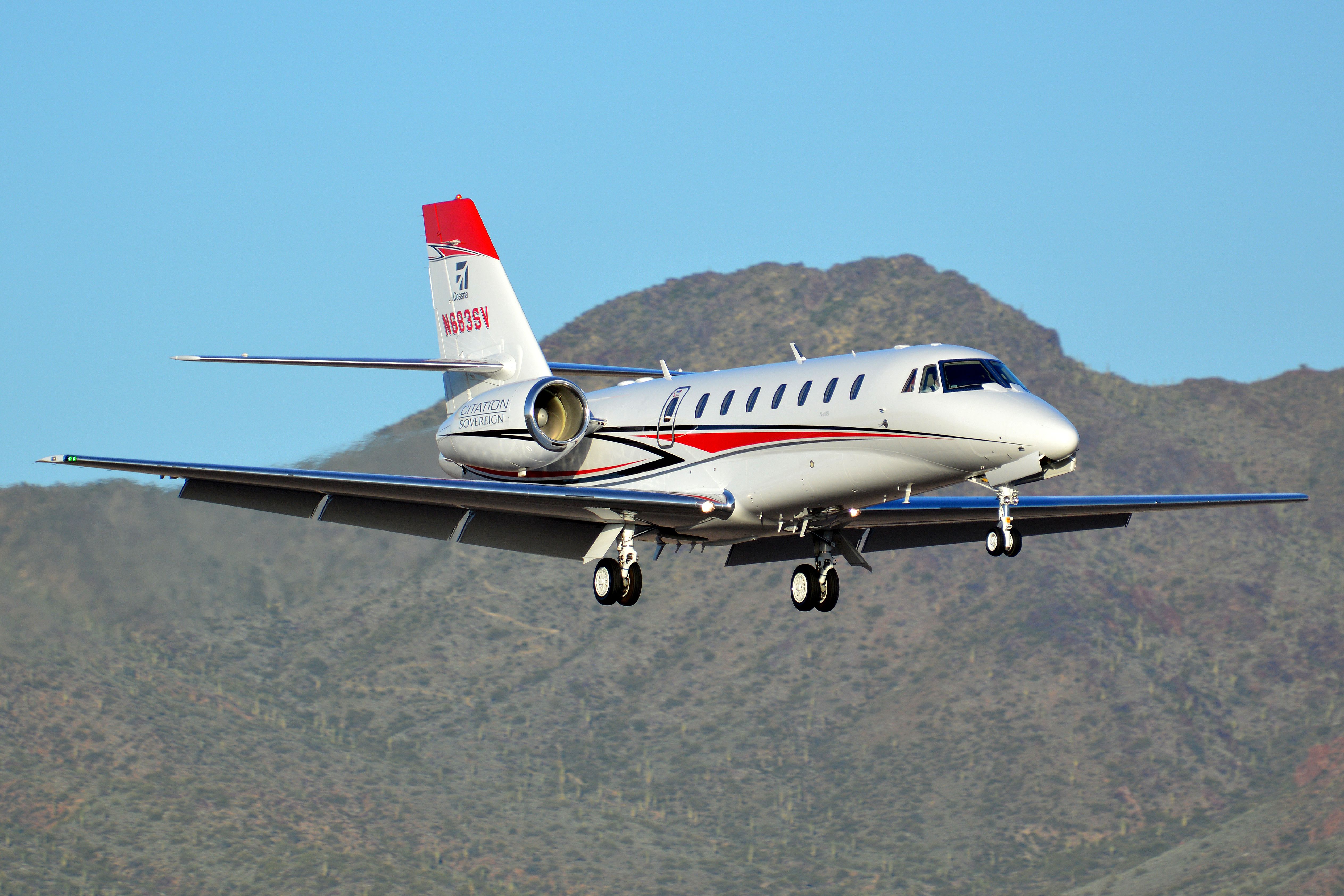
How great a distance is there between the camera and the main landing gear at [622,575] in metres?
25.1

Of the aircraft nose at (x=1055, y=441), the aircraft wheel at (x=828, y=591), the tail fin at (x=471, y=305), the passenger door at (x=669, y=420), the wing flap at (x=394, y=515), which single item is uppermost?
the tail fin at (x=471, y=305)

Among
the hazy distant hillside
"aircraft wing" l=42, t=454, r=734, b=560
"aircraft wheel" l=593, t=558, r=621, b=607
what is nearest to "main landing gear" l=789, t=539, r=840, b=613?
"aircraft wing" l=42, t=454, r=734, b=560

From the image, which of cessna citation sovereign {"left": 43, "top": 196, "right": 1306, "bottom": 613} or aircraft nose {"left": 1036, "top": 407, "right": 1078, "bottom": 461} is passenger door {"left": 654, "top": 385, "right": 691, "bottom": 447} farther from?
aircraft nose {"left": 1036, "top": 407, "right": 1078, "bottom": 461}

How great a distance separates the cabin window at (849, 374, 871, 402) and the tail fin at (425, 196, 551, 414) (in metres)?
7.90

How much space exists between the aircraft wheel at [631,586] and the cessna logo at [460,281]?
8523 millimetres

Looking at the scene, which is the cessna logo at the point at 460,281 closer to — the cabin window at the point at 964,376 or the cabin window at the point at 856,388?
the cabin window at the point at 856,388

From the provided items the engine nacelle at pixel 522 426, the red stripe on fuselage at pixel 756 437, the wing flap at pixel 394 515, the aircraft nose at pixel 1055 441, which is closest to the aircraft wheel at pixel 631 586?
the red stripe on fuselage at pixel 756 437

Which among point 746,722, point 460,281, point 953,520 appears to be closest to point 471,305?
point 460,281

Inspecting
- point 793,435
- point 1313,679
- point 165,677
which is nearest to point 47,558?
point 165,677

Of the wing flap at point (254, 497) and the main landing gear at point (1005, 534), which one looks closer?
the main landing gear at point (1005, 534)

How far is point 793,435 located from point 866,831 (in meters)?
86.2

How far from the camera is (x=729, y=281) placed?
149750mm

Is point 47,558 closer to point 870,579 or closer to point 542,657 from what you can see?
point 542,657

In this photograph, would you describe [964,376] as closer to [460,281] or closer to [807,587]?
[807,587]
